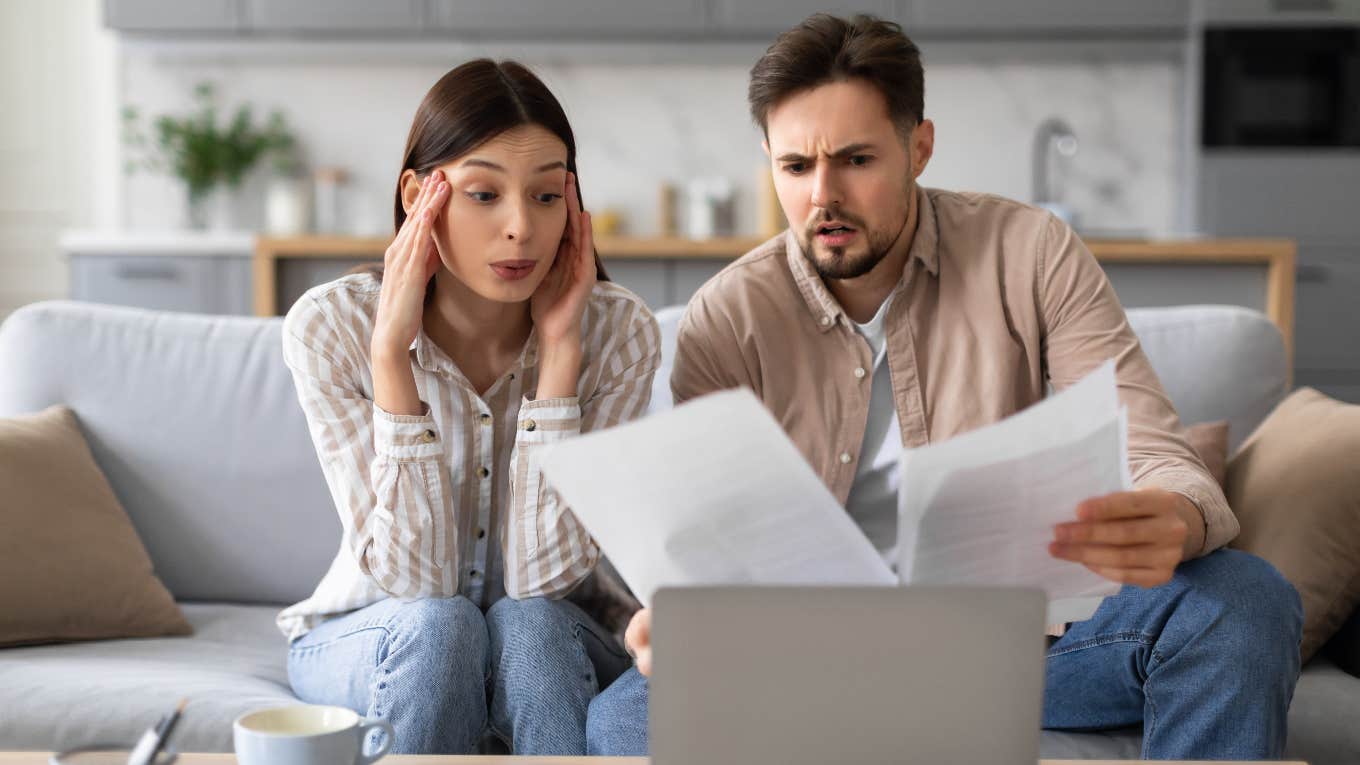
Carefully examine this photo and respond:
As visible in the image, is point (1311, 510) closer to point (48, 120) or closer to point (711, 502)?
point (711, 502)

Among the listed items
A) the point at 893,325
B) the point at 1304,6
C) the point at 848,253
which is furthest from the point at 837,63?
the point at 1304,6

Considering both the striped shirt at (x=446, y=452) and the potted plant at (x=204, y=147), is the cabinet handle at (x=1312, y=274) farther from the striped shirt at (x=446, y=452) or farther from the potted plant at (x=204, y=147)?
the potted plant at (x=204, y=147)

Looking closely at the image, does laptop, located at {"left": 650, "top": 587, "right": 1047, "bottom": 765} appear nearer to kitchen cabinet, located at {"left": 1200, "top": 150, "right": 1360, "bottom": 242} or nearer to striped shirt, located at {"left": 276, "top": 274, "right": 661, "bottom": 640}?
striped shirt, located at {"left": 276, "top": 274, "right": 661, "bottom": 640}

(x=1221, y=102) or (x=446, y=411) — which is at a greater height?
(x=1221, y=102)

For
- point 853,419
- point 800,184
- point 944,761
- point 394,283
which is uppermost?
point 800,184

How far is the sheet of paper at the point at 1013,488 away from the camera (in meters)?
0.87

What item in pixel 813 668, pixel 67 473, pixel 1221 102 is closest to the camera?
pixel 813 668

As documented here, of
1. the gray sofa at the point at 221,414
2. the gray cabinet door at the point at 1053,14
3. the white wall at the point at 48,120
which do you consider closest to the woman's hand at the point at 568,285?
the gray sofa at the point at 221,414

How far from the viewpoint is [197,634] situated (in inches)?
74.2

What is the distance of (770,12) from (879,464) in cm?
302

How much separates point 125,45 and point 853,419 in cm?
387

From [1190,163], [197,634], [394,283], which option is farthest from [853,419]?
[1190,163]

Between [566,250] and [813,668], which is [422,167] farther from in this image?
[813,668]

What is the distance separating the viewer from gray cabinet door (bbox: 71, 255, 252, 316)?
414 centimetres
